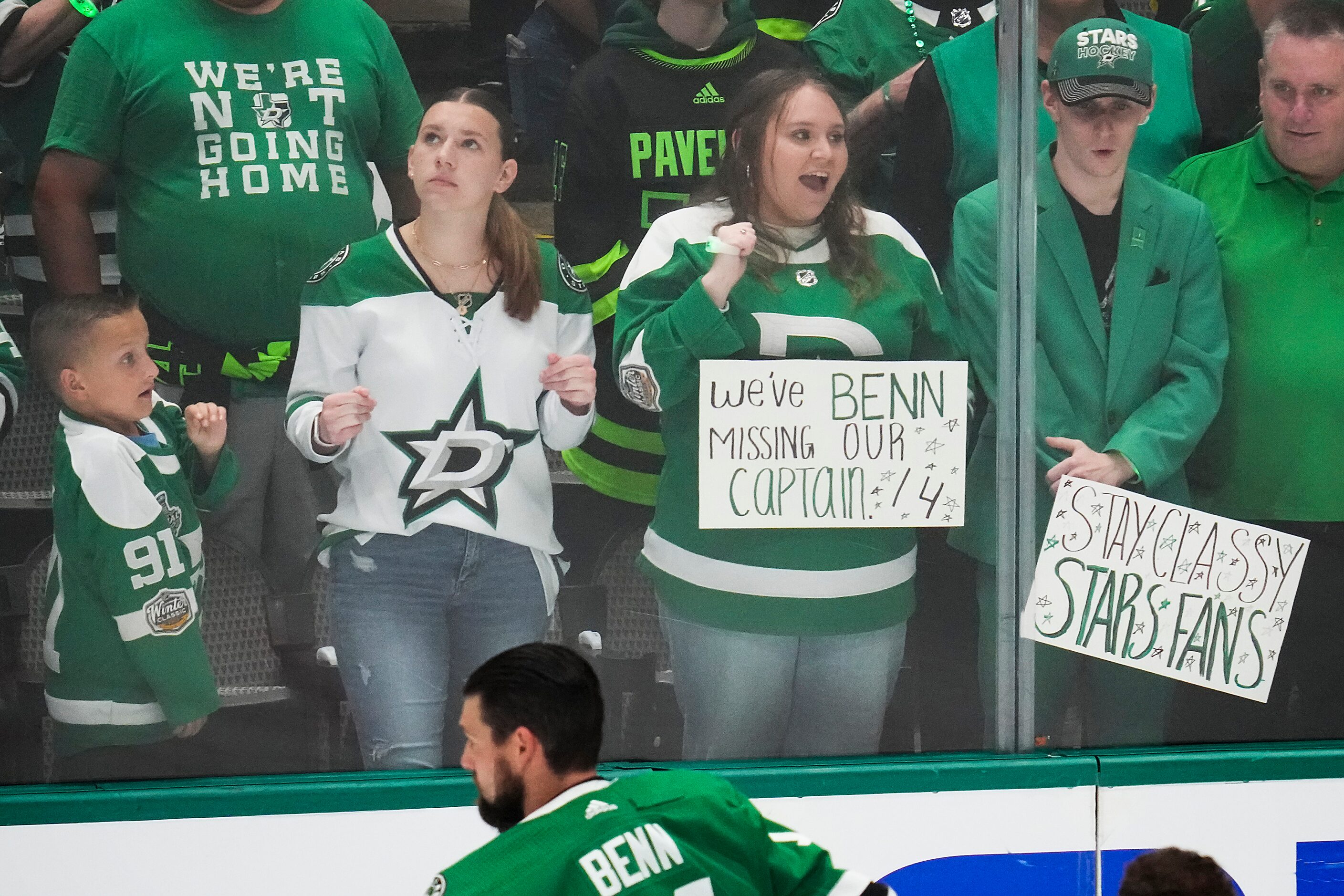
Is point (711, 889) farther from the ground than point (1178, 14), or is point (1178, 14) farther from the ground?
point (1178, 14)

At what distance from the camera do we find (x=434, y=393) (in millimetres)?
3393

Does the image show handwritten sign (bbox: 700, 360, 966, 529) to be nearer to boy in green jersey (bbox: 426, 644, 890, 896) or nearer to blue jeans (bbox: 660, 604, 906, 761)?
blue jeans (bbox: 660, 604, 906, 761)

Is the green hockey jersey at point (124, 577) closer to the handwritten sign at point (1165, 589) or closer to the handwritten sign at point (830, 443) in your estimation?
the handwritten sign at point (830, 443)

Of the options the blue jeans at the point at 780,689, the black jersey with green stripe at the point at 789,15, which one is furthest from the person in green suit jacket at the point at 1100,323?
the black jersey with green stripe at the point at 789,15

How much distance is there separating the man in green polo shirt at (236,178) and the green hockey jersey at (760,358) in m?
0.64

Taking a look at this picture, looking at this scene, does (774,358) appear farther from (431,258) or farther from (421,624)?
(421,624)

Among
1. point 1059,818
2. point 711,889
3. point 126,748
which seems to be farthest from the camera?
point 1059,818

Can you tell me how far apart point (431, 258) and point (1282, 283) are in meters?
2.08

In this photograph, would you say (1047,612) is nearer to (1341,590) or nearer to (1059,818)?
(1059,818)

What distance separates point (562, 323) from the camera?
345cm

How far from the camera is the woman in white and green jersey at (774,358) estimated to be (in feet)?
11.3

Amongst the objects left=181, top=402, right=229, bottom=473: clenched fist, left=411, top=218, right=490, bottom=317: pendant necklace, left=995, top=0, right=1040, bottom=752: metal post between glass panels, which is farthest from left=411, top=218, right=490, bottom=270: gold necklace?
left=995, top=0, right=1040, bottom=752: metal post between glass panels

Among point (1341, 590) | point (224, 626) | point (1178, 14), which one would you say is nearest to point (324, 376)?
point (224, 626)

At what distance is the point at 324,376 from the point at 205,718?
822mm
